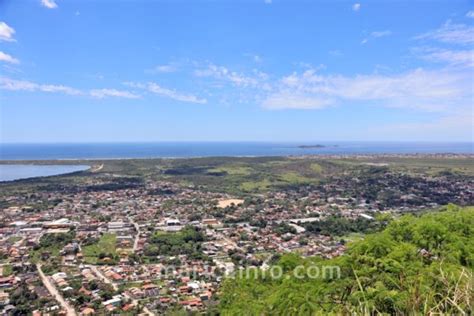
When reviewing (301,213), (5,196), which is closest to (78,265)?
(301,213)

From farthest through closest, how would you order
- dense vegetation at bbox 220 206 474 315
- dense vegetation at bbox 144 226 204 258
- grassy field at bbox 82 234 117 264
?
dense vegetation at bbox 144 226 204 258 < grassy field at bbox 82 234 117 264 < dense vegetation at bbox 220 206 474 315

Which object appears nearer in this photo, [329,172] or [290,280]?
[290,280]

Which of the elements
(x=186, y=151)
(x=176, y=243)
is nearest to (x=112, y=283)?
(x=176, y=243)

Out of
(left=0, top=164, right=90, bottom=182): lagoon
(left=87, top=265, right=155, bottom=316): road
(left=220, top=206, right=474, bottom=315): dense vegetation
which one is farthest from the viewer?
(left=0, top=164, right=90, bottom=182): lagoon

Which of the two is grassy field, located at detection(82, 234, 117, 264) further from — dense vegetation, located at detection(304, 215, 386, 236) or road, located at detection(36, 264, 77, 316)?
dense vegetation, located at detection(304, 215, 386, 236)

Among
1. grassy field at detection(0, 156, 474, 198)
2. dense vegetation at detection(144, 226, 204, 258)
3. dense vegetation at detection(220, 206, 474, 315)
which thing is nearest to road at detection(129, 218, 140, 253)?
dense vegetation at detection(144, 226, 204, 258)

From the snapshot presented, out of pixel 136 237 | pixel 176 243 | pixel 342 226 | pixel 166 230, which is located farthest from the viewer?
pixel 342 226

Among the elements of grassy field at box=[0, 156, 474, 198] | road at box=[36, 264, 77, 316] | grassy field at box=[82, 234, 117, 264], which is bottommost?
road at box=[36, 264, 77, 316]

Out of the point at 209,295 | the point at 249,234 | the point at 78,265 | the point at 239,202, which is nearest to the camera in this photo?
the point at 209,295

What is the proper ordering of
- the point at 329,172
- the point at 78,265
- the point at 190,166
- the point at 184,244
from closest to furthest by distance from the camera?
the point at 78,265 < the point at 184,244 < the point at 329,172 < the point at 190,166

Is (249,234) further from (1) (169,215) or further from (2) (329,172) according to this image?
(2) (329,172)

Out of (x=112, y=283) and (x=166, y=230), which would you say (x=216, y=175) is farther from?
(x=112, y=283)
